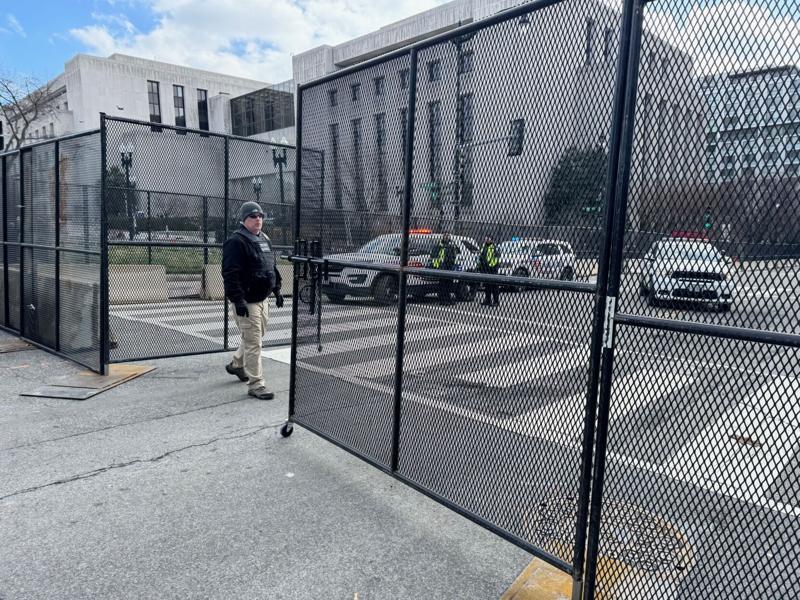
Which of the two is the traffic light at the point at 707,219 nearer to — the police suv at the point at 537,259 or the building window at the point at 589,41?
the police suv at the point at 537,259

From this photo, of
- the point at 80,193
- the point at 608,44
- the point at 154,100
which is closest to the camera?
the point at 608,44

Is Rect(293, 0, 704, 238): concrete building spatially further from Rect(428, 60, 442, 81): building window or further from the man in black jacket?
the man in black jacket

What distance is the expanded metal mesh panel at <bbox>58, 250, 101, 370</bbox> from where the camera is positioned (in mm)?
7012

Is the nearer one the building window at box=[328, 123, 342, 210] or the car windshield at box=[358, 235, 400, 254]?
the car windshield at box=[358, 235, 400, 254]

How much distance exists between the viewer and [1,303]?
10.0 metres

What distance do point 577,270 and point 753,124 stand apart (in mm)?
905

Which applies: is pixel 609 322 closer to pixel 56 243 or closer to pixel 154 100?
pixel 56 243

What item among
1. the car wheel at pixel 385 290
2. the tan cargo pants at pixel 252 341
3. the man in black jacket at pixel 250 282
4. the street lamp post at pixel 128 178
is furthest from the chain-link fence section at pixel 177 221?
the car wheel at pixel 385 290

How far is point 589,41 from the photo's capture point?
2.52 metres

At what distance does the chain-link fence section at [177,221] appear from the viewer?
7.98 m

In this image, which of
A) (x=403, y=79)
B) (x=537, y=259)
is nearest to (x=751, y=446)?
(x=537, y=259)

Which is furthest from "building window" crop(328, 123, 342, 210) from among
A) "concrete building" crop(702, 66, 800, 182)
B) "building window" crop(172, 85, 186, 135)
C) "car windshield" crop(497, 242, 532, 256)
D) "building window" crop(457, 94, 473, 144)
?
"building window" crop(172, 85, 186, 135)

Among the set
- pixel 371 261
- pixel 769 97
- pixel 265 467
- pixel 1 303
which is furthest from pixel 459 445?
pixel 1 303

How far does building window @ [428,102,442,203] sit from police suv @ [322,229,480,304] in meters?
0.33
